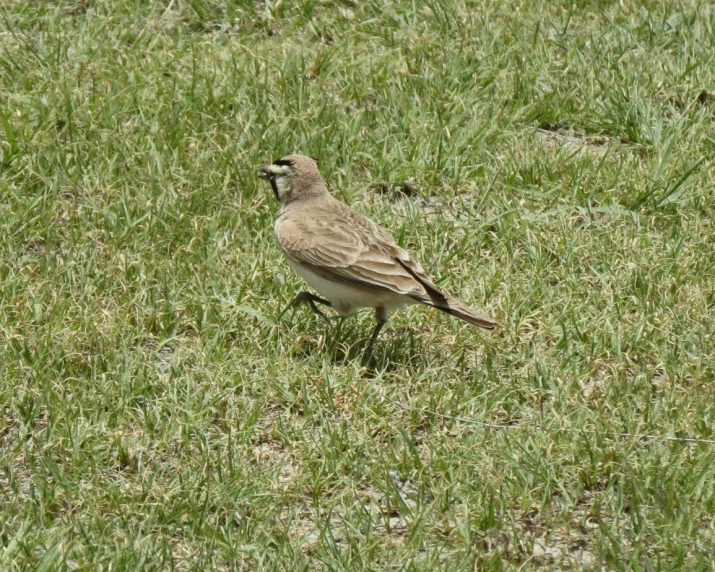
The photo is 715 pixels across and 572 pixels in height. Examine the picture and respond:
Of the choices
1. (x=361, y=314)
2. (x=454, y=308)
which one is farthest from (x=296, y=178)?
(x=454, y=308)

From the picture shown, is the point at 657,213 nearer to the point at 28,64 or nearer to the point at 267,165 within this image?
the point at 267,165

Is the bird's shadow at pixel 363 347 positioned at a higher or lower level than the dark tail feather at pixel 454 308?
lower

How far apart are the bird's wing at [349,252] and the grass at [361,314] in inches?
15.4

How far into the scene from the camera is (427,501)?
5.91m

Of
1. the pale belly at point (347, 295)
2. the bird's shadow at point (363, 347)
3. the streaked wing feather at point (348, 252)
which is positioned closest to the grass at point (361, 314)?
the bird's shadow at point (363, 347)

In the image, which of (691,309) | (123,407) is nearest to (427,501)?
(123,407)

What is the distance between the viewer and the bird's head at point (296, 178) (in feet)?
25.8

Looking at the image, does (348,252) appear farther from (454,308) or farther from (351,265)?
(454,308)

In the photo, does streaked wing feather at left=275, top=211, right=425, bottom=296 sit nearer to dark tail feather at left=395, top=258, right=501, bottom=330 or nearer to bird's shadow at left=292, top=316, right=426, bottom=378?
dark tail feather at left=395, top=258, right=501, bottom=330

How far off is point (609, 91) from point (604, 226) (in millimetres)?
1505

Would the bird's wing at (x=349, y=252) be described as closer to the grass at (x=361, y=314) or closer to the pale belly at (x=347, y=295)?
the pale belly at (x=347, y=295)

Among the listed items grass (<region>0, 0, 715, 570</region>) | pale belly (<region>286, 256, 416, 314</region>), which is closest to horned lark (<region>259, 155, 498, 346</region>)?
pale belly (<region>286, 256, 416, 314</region>)

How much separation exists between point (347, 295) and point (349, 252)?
244 mm

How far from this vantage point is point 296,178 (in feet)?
25.8
